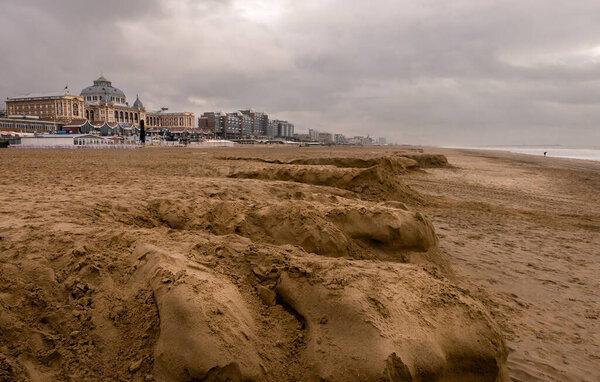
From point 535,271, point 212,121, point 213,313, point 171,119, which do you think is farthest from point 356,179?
point 212,121

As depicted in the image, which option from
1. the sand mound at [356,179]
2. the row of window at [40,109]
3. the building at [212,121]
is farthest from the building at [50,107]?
the sand mound at [356,179]

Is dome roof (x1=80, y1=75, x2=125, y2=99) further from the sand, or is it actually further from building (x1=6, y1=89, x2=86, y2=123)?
the sand

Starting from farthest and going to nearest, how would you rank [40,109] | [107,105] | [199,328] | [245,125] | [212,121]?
[245,125], [212,121], [107,105], [40,109], [199,328]

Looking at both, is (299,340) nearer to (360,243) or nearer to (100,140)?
(360,243)

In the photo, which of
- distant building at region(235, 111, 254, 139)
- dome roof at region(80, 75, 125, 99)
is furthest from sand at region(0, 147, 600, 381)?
distant building at region(235, 111, 254, 139)

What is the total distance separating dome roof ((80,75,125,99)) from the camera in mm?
107938

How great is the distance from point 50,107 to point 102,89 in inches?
678

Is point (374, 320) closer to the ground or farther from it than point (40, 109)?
closer to the ground

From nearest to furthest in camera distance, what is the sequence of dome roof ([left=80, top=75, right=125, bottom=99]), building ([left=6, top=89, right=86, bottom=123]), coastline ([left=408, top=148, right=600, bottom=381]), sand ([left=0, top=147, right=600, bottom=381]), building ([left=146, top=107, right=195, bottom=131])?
sand ([left=0, top=147, right=600, bottom=381]) → coastline ([left=408, top=148, right=600, bottom=381]) → building ([left=6, top=89, right=86, bottom=123]) → dome roof ([left=80, top=75, right=125, bottom=99]) → building ([left=146, top=107, right=195, bottom=131])

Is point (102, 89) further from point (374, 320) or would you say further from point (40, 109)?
point (374, 320)

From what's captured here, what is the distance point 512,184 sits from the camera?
54.7 ft

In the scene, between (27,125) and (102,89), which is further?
(102,89)

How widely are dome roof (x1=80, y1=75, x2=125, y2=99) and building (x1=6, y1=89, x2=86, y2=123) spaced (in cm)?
1199

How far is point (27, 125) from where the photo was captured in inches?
3250
